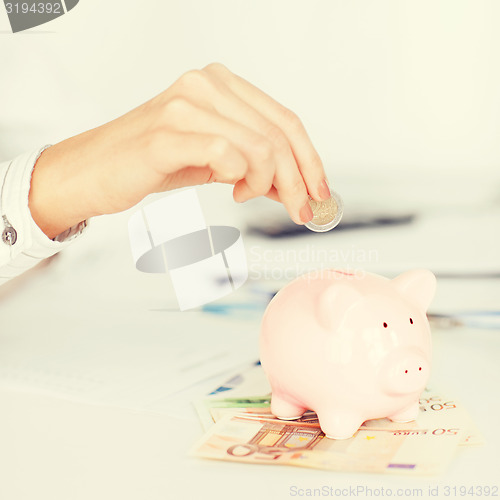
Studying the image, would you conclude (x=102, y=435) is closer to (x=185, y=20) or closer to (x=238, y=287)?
(x=238, y=287)

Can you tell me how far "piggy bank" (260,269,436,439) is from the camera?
122 cm

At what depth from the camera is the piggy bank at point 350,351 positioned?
4.00 ft

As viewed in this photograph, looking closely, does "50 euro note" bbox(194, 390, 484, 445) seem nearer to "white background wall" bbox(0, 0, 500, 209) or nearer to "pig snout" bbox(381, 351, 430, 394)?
"pig snout" bbox(381, 351, 430, 394)

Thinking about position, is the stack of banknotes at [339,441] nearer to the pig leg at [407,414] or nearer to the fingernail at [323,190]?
the pig leg at [407,414]

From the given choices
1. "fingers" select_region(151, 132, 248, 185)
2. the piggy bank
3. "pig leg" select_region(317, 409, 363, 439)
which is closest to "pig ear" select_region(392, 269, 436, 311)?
the piggy bank

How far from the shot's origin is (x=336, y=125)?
2.24m

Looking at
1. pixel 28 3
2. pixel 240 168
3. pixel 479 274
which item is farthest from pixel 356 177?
pixel 240 168

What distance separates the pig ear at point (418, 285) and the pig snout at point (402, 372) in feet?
0.43

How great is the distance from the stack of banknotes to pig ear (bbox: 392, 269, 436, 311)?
21cm

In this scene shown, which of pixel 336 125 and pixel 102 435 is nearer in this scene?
pixel 102 435

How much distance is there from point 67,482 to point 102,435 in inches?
6.1

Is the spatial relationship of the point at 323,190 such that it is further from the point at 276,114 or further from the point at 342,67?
the point at 342,67

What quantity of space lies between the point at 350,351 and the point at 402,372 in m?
0.09

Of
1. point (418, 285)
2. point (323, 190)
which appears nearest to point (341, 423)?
point (418, 285)
